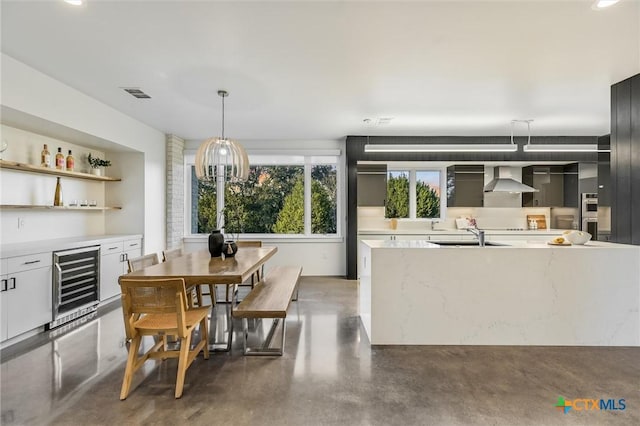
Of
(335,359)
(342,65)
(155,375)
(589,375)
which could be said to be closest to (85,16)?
(342,65)

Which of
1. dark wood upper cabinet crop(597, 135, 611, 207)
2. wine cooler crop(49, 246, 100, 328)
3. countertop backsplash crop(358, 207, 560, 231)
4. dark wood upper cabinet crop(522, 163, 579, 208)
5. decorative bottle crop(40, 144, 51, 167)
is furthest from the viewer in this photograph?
countertop backsplash crop(358, 207, 560, 231)

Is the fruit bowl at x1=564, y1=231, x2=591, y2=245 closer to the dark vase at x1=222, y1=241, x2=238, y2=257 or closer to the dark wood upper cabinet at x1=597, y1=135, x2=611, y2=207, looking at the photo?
the dark wood upper cabinet at x1=597, y1=135, x2=611, y2=207

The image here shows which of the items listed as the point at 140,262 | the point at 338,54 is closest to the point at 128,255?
the point at 140,262

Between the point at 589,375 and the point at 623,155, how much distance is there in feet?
7.52

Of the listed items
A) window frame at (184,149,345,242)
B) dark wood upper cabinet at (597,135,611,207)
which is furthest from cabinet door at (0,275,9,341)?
dark wood upper cabinet at (597,135,611,207)

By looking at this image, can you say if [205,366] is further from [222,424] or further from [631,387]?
[631,387]

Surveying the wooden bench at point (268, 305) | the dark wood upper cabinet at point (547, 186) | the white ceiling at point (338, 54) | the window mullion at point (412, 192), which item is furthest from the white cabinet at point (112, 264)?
the dark wood upper cabinet at point (547, 186)

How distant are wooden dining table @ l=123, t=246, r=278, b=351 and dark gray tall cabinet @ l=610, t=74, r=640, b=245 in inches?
147

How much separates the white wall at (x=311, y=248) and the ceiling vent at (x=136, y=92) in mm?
2366

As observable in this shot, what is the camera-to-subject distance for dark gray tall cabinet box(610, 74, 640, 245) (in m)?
3.16

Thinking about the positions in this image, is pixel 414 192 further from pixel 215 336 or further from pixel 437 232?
pixel 215 336

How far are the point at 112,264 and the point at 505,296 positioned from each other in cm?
474

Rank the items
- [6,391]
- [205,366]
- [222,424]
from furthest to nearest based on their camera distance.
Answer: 1. [205,366]
2. [6,391]
3. [222,424]

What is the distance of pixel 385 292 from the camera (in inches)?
120
